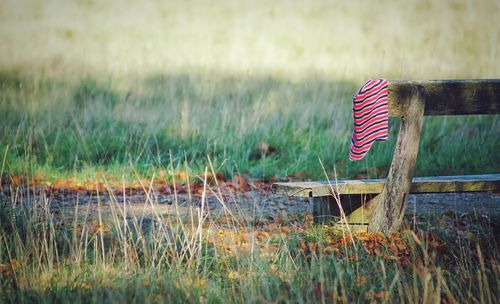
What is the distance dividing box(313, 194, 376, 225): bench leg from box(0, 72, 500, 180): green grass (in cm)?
186

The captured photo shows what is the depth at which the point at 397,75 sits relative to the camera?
11.7 m

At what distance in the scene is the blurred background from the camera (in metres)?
8.13

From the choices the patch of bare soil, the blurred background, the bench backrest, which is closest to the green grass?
the blurred background

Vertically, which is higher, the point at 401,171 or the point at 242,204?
the point at 401,171

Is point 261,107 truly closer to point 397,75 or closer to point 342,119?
point 342,119

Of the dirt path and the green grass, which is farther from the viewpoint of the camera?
the green grass

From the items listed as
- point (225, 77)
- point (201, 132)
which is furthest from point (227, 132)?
point (225, 77)

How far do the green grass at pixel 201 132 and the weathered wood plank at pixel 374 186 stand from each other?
7.40 feet

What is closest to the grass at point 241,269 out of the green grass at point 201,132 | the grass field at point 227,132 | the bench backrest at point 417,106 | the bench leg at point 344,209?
the grass field at point 227,132

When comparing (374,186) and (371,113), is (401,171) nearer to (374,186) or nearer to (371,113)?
(374,186)

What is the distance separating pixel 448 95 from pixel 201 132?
13.2 feet

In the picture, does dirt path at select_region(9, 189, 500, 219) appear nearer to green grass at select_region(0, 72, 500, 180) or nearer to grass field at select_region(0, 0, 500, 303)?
grass field at select_region(0, 0, 500, 303)

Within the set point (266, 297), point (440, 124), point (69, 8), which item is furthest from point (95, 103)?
point (69, 8)

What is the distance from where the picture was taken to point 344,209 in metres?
5.34
